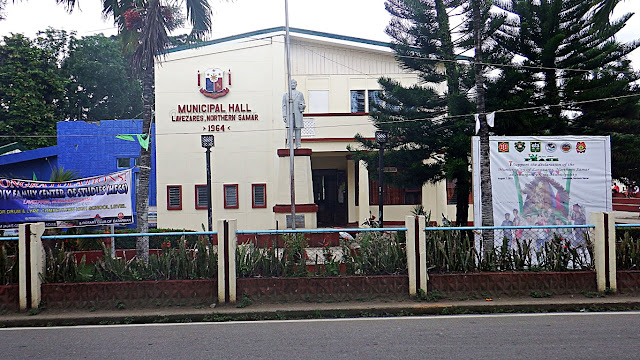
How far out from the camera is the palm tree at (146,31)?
12.2m

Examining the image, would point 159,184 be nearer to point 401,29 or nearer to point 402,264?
point 401,29

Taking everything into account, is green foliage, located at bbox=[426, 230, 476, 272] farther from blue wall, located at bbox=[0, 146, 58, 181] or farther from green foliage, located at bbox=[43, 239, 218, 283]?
blue wall, located at bbox=[0, 146, 58, 181]

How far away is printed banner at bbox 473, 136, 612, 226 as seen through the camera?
38.9ft

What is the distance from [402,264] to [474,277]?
113cm

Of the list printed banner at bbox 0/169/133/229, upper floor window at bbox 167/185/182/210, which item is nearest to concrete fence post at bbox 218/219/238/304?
printed banner at bbox 0/169/133/229

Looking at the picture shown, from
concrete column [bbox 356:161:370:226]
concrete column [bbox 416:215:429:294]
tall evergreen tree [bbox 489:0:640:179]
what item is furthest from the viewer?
concrete column [bbox 356:161:370:226]

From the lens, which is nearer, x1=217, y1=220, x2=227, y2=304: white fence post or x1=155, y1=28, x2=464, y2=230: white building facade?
x1=217, y1=220, x2=227, y2=304: white fence post

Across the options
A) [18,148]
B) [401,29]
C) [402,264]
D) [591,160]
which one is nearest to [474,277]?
[402,264]

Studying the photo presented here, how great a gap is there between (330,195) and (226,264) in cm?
A: 1716

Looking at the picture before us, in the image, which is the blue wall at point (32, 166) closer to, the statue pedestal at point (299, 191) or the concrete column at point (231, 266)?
the statue pedestal at point (299, 191)

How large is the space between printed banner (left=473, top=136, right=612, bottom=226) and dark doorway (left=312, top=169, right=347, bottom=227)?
13.7 metres

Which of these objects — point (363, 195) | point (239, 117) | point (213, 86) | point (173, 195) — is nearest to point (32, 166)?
point (173, 195)

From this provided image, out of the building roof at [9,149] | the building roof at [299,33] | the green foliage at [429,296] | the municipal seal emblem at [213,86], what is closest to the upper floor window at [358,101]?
the building roof at [299,33]

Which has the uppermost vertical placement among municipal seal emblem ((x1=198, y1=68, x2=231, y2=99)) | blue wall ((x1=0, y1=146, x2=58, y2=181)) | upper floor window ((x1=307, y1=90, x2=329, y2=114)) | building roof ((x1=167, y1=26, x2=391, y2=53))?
building roof ((x1=167, y1=26, x2=391, y2=53))
